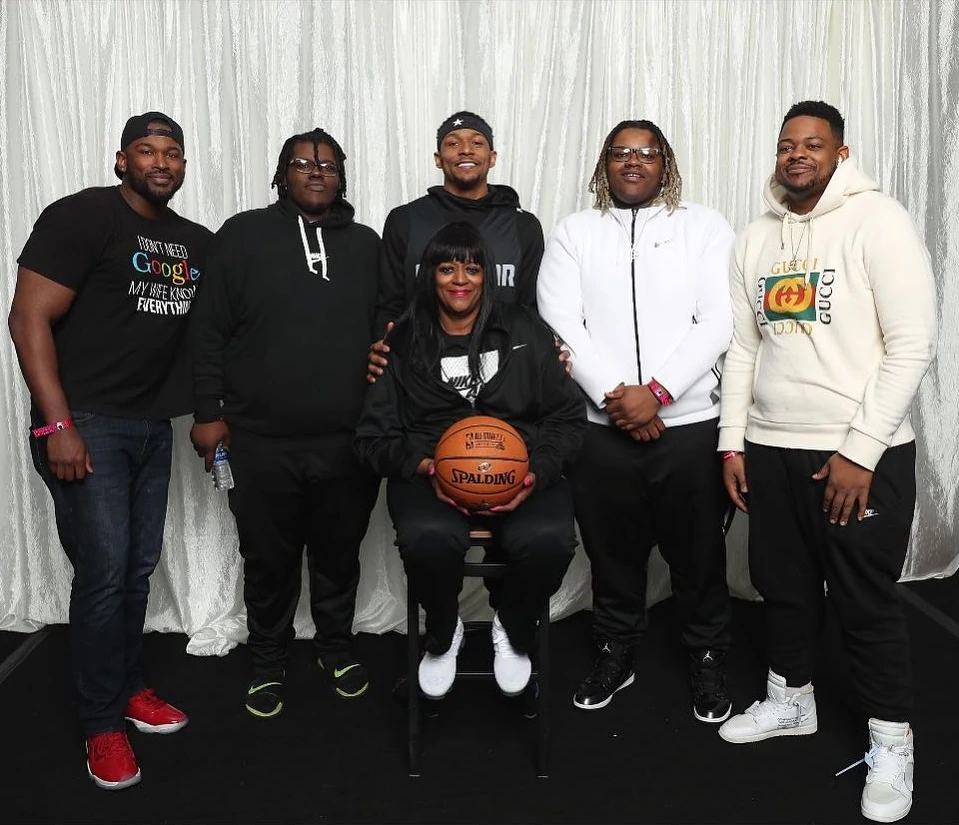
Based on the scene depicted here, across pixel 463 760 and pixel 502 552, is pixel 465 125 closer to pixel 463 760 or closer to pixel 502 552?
pixel 502 552

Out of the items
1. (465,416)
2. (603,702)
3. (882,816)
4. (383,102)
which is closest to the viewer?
(882,816)

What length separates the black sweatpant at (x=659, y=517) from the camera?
256cm

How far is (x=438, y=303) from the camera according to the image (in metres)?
2.46

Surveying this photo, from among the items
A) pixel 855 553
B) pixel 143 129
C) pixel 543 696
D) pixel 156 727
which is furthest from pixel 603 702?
pixel 143 129

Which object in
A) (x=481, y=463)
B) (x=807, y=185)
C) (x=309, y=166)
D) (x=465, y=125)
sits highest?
(x=465, y=125)

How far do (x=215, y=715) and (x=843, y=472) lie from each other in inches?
75.3

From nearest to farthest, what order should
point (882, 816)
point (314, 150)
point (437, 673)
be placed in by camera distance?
point (882, 816) < point (437, 673) < point (314, 150)

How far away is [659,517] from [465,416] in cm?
67

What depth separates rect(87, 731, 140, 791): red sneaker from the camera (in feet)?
7.47

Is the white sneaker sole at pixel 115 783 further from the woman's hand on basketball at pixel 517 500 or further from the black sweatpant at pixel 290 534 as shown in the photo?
the woman's hand on basketball at pixel 517 500

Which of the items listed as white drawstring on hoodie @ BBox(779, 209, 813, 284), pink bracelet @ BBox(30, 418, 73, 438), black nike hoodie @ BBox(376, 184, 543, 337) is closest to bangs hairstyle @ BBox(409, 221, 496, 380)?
black nike hoodie @ BBox(376, 184, 543, 337)

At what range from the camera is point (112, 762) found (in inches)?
90.4

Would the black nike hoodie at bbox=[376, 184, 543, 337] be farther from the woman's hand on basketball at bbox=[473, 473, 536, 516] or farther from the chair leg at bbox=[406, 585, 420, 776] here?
the chair leg at bbox=[406, 585, 420, 776]

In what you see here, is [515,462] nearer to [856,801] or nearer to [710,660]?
[710,660]
